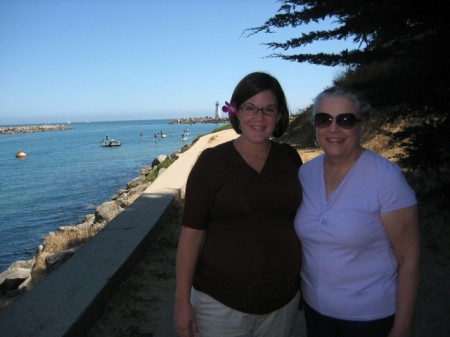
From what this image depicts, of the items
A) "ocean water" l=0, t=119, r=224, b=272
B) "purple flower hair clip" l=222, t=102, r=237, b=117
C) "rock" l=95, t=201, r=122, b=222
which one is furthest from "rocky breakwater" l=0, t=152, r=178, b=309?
"purple flower hair clip" l=222, t=102, r=237, b=117

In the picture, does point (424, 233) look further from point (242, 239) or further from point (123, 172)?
point (123, 172)

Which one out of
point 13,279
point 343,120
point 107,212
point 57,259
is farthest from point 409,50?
point 13,279

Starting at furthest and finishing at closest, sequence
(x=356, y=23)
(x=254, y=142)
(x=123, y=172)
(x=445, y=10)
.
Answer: (x=123, y=172) < (x=356, y=23) < (x=445, y=10) < (x=254, y=142)

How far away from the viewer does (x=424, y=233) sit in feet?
18.2

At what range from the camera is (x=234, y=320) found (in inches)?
78.0

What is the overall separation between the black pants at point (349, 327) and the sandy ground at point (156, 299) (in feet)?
6.66

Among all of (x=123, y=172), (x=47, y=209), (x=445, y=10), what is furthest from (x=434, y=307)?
(x=123, y=172)

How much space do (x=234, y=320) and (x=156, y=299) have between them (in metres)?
2.48

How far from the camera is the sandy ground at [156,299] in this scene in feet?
11.7

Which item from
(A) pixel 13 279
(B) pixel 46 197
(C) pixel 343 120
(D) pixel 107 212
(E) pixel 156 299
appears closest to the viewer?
(C) pixel 343 120

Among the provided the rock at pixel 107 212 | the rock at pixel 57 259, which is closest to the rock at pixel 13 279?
the rock at pixel 107 212

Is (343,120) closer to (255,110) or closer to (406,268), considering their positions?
(255,110)

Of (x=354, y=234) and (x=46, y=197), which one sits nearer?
(x=354, y=234)

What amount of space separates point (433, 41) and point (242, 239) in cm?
289
